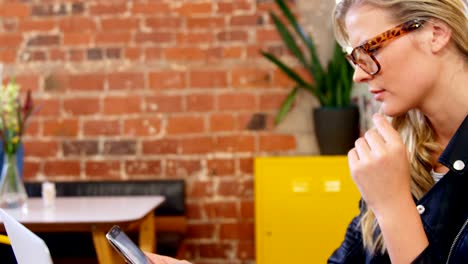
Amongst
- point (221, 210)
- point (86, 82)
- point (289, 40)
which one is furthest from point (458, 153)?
point (86, 82)

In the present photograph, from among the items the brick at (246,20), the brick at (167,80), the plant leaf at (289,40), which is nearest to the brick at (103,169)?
the brick at (167,80)

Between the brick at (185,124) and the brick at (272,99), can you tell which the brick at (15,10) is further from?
the brick at (272,99)

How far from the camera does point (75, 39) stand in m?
3.16

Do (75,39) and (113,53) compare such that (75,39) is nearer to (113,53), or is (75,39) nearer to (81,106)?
(113,53)

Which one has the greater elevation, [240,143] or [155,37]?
[155,37]

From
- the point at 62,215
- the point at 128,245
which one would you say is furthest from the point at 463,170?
the point at 62,215

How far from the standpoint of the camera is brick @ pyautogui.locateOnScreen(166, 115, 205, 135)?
3.11m

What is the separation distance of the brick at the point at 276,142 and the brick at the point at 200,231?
0.58m

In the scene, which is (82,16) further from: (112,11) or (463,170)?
(463,170)

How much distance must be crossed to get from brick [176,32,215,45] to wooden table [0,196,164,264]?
3.22 feet

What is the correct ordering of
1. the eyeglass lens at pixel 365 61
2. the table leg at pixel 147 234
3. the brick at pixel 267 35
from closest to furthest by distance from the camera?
the eyeglass lens at pixel 365 61
the table leg at pixel 147 234
the brick at pixel 267 35

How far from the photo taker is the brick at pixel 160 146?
3.12m

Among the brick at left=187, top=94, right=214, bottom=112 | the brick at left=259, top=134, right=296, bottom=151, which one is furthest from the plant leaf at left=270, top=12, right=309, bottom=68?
the brick at left=187, top=94, right=214, bottom=112

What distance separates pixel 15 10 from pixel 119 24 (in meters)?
0.66
